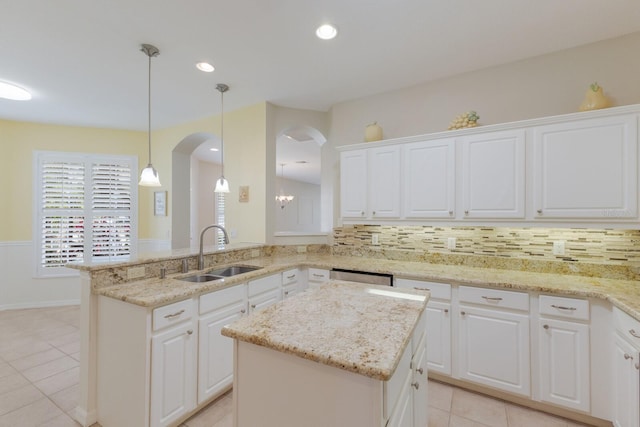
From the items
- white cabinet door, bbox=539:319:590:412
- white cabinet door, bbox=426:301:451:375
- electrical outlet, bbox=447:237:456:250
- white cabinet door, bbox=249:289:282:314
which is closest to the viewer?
white cabinet door, bbox=539:319:590:412

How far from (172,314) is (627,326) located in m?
2.72

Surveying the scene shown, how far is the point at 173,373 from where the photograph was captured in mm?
1781

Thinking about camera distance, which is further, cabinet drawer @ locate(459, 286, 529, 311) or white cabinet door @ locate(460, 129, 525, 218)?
white cabinet door @ locate(460, 129, 525, 218)

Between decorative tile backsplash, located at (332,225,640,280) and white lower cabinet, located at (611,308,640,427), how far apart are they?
2.12 feet

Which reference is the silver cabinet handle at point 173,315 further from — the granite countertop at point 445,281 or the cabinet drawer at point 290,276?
the cabinet drawer at point 290,276

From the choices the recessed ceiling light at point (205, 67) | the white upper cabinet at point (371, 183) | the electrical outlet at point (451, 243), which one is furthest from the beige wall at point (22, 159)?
the electrical outlet at point (451, 243)

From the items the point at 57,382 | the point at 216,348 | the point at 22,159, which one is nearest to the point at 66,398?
the point at 57,382

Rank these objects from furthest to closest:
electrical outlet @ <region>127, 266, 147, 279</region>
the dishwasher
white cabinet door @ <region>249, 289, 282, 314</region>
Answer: the dishwasher
white cabinet door @ <region>249, 289, 282, 314</region>
electrical outlet @ <region>127, 266, 147, 279</region>

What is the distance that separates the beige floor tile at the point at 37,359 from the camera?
2589 millimetres

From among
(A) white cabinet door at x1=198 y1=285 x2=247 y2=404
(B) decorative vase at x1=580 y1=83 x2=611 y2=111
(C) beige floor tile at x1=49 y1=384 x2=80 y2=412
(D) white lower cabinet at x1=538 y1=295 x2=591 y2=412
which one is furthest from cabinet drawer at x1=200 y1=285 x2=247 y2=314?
(B) decorative vase at x1=580 y1=83 x2=611 y2=111

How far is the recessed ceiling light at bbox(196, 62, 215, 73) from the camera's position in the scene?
101 inches

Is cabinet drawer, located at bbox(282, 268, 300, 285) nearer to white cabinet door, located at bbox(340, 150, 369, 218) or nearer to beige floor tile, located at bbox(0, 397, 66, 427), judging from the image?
white cabinet door, located at bbox(340, 150, 369, 218)

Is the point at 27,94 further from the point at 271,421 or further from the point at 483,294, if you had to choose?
the point at 483,294

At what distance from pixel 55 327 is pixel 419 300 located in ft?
14.3
